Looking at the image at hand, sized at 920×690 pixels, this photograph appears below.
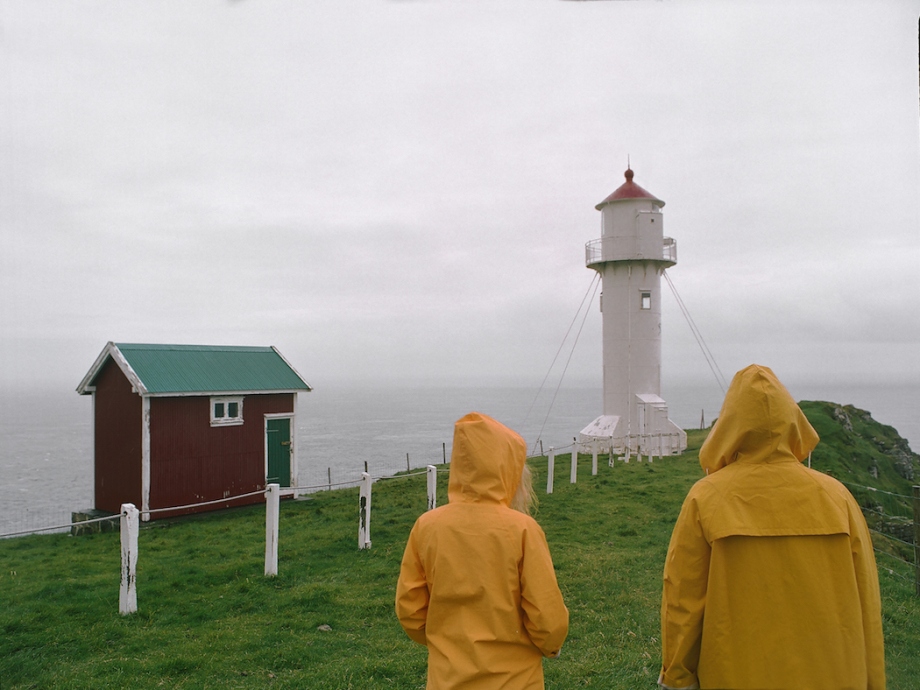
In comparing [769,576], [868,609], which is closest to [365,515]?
[769,576]

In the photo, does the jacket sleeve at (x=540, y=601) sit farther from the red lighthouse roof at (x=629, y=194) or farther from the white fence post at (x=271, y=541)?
the red lighthouse roof at (x=629, y=194)

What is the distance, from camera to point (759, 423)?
3.33 m

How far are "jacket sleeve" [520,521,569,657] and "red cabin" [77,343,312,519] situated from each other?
12.9 meters

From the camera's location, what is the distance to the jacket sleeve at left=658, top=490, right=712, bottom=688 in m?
3.27

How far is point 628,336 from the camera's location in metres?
24.5

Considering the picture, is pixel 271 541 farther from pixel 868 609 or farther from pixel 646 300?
pixel 646 300

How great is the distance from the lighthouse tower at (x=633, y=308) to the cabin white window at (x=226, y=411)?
13441 millimetres

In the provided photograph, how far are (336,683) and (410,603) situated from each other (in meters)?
2.67

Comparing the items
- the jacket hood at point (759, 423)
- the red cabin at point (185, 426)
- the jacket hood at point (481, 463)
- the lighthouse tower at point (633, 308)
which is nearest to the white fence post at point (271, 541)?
the jacket hood at point (481, 463)

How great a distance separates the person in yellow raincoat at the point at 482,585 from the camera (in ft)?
11.0

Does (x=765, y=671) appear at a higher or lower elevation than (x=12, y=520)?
higher

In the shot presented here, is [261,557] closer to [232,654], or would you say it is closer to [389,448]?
[232,654]

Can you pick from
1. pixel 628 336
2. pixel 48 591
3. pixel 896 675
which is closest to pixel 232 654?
pixel 48 591

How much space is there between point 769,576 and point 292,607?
5.97m
